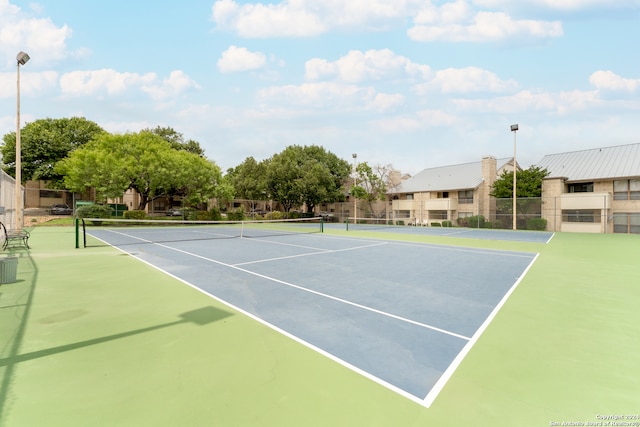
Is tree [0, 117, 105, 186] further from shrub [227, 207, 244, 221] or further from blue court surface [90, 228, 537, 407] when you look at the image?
blue court surface [90, 228, 537, 407]

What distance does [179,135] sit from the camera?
60.9 m

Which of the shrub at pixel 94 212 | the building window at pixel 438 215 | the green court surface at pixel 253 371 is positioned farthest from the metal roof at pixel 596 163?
the shrub at pixel 94 212

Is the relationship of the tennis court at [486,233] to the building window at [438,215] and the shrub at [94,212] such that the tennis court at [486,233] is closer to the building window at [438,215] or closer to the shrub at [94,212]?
the building window at [438,215]

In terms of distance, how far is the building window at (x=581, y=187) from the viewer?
33194 millimetres

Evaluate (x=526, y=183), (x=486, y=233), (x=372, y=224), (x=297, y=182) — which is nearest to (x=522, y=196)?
(x=526, y=183)

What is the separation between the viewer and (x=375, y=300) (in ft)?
20.8

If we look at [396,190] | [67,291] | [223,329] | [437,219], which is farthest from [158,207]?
[223,329]

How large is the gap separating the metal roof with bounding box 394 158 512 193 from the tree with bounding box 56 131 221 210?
29519mm

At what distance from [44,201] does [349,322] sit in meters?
60.0

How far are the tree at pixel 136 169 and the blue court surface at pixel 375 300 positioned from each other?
25.3m

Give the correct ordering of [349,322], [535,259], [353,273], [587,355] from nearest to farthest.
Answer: [587,355]
[349,322]
[353,273]
[535,259]

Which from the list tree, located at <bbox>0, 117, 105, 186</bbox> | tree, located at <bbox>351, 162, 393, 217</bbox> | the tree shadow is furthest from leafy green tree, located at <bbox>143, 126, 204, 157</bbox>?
the tree shadow

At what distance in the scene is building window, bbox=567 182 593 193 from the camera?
33.2 m

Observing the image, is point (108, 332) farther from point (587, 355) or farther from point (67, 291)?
point (587, 355)
